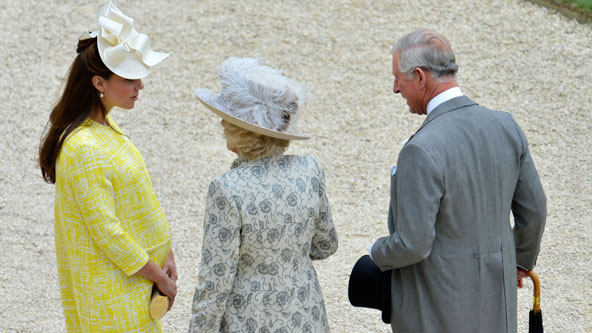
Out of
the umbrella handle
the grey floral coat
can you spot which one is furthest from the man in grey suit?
the grey floral coat

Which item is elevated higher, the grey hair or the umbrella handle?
the grey hair

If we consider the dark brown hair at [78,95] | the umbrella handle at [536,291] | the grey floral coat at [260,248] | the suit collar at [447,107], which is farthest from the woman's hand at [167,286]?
the umbrella handle at [536,291]

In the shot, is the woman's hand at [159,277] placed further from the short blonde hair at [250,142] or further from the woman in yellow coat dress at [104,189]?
the short blonde hair at [250,142]

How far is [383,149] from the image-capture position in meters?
5.96

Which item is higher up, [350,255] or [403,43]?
[403,43]

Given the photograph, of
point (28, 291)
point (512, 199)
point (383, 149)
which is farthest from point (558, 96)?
point (28, 291)

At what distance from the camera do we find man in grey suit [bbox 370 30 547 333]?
2305mm

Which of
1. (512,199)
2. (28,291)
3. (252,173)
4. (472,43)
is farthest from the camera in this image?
(472,43)

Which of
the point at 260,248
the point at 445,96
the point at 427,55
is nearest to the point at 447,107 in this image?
the point at 445,96

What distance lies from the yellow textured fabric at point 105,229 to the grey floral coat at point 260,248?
27cm

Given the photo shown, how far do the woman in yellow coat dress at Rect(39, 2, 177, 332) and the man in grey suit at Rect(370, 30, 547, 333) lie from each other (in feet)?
2.82

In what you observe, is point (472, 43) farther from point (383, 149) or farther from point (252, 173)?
point (252, 173)

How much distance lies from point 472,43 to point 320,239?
504 cm

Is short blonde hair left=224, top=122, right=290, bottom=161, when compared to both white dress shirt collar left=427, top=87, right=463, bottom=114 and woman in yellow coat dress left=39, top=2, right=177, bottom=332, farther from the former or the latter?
white dress shirt collar left=427, top=87, right=463, bottom=114
